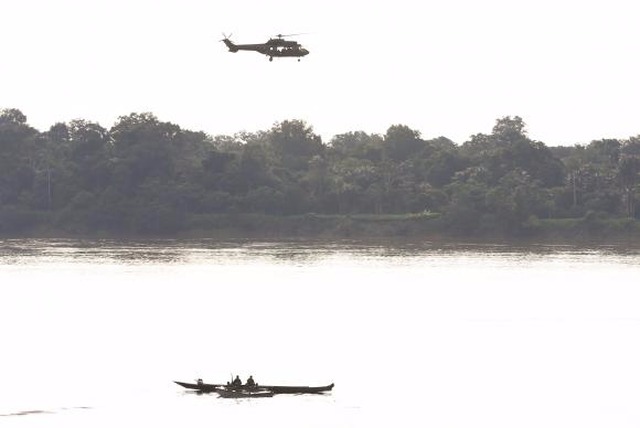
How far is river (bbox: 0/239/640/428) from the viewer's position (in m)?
73.9

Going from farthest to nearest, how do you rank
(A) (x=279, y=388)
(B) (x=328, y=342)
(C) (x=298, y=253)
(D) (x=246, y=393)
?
(C) (x=298, y=253), (B) (x=328, y=342), (A) (x=279, y=388), (D) (x=246, y=393)

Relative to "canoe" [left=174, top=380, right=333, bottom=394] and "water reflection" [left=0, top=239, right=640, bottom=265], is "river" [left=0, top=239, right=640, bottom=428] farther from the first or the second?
"water reflection" [left=0, top=239, right=640, bottom=265]

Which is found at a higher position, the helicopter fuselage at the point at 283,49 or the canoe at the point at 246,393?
the helicopter fuselage at the point at 283,49

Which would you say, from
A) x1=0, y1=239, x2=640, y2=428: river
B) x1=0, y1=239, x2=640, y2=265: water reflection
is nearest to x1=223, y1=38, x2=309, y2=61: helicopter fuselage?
x1=0, y1=239, x2=640, y2=428: river

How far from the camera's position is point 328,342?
97000 millimetres

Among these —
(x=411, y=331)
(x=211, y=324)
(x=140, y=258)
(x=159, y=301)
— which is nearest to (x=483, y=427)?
(x=411, y=331)

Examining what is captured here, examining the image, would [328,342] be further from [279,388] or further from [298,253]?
[298,253]

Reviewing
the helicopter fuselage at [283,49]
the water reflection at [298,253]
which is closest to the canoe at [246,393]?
the helicopter fuselage at [283,49]

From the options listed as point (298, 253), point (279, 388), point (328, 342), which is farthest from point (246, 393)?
point (298, 253)

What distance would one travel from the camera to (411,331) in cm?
10419

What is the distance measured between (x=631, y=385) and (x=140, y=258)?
346ft

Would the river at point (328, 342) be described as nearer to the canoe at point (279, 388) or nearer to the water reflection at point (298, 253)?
the canoe at point (279, 388)

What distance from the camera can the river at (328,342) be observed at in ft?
243

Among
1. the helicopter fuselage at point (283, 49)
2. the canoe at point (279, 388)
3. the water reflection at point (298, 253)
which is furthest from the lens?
the water reflection at point (298, 253)
